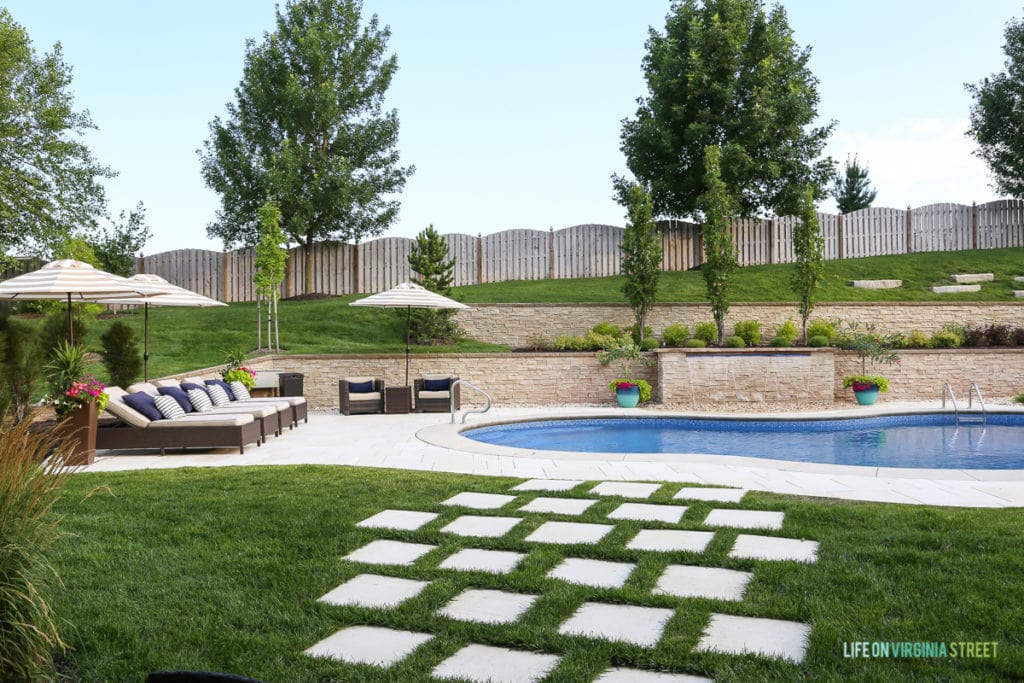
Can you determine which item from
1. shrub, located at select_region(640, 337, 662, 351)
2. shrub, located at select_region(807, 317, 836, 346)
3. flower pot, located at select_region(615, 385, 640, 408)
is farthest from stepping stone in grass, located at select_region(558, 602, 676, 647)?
shrub, located at select_region(807, 317, 836, 346)

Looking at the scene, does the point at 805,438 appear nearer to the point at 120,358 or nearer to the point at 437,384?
the point at 437,384

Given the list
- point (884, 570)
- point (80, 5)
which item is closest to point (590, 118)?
point (80, 5)

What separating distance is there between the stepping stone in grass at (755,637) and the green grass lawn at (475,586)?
52 mm

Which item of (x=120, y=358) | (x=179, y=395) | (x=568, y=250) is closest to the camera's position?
(x=179, y=395)

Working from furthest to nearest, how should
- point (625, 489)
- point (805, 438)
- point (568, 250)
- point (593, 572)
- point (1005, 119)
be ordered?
point (1005, 119), point (568, 250), point (805, 438), point (625, 489), point (593, 572)

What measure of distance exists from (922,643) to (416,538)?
2.72 meters

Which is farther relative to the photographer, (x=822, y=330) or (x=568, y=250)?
(x=568, y=250)

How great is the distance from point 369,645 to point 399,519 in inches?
79.2

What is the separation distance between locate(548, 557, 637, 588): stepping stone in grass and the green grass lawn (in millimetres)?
72

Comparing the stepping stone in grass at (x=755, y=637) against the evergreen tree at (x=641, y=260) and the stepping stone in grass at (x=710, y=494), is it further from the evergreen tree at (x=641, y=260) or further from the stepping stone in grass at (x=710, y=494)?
the evergreen tree at (x=641, y=260)

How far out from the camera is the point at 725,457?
26.8ft

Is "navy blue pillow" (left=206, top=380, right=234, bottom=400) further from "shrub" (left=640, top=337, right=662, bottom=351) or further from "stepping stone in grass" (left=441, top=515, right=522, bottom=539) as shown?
"shrub" (left=640, top=337, right=662, bottom=351)

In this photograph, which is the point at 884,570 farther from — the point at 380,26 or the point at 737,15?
the point at 380,26

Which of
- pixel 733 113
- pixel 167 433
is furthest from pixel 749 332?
pixel 167 433
